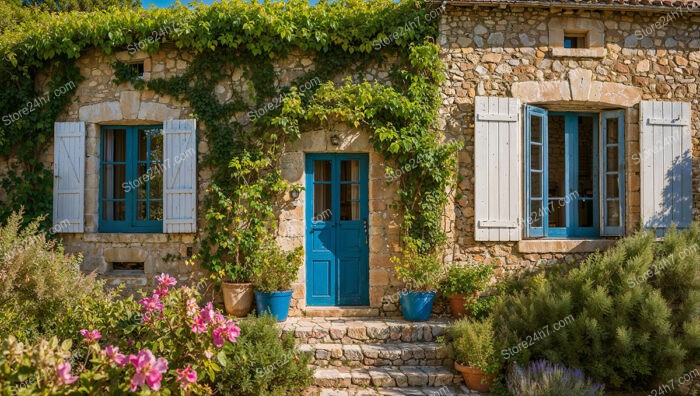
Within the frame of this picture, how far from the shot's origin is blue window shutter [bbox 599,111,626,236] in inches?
266

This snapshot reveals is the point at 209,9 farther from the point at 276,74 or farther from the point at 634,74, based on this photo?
the point at 634,74

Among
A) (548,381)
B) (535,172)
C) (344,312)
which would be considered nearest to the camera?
(548,381)

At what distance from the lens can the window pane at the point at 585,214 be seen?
23.2ft

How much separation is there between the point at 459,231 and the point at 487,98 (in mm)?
1667

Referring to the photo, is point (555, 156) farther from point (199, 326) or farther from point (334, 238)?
point (199, 326)

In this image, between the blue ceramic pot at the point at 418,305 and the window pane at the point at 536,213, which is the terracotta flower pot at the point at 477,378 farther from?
the window pane at the point at 536,213

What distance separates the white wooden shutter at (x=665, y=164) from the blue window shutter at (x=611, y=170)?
0.76 ft

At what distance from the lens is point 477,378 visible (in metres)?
4.98

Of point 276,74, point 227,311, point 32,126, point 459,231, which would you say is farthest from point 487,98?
point 32,126

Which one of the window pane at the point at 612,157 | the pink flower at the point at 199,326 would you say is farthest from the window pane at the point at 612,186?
the pink flower at the point at 199,326

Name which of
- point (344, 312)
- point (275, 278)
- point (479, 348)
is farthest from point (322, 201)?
point (479, 348)

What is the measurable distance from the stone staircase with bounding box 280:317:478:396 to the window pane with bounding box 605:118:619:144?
326cm

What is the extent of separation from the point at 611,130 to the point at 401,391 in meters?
4.42

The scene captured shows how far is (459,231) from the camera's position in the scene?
21.2 ft
